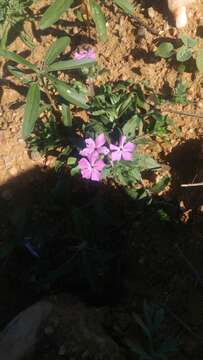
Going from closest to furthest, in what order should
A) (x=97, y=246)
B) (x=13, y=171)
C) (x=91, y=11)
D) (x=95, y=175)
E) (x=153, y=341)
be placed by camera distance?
(x=153, y=341) → (x=95, y=175) → (x=97, y=246) → (x=91, y=11) → (x=13, y=171)

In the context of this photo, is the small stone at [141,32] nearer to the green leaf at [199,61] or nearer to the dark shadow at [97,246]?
the green leaf at [199,61]

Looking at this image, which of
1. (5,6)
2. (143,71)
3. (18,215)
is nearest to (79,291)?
(18,215)

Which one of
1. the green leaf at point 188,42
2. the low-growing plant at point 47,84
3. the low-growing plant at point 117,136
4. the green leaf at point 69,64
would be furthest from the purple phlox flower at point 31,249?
the green leaf at point 188,42

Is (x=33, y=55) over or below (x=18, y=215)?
over

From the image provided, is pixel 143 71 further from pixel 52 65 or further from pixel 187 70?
pixel 52 65

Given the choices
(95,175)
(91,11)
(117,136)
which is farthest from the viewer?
(91,11)

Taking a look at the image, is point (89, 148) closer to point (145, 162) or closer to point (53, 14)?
point (145, 162)

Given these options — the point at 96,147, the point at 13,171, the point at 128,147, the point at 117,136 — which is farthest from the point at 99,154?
the point at 13,171
